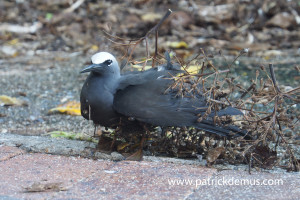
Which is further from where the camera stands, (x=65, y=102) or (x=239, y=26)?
(x=239, y=26)

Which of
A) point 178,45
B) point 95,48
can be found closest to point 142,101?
point 178,45

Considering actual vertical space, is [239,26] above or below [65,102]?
above

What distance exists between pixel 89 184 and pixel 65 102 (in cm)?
221

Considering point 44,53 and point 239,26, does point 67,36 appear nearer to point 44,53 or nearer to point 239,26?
point 44,53

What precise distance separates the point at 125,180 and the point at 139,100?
0.50 metres

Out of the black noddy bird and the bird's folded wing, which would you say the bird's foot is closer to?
the black noddy bird

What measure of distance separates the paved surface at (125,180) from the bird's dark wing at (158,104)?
0.22m

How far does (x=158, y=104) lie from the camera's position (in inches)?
107

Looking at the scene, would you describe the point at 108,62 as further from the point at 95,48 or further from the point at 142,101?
the point at 95,48

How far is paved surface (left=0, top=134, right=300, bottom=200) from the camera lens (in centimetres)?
220

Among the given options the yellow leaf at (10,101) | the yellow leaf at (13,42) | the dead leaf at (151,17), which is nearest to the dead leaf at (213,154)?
the yellow leaf at (10,101)

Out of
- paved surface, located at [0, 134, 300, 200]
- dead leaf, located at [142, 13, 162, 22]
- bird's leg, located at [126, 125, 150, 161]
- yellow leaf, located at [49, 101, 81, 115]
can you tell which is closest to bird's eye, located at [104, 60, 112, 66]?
bird's leg, located at [126, 125, 150, 161]

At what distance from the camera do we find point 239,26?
277 inches

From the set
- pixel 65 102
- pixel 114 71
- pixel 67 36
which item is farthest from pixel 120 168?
pixel 67 36
